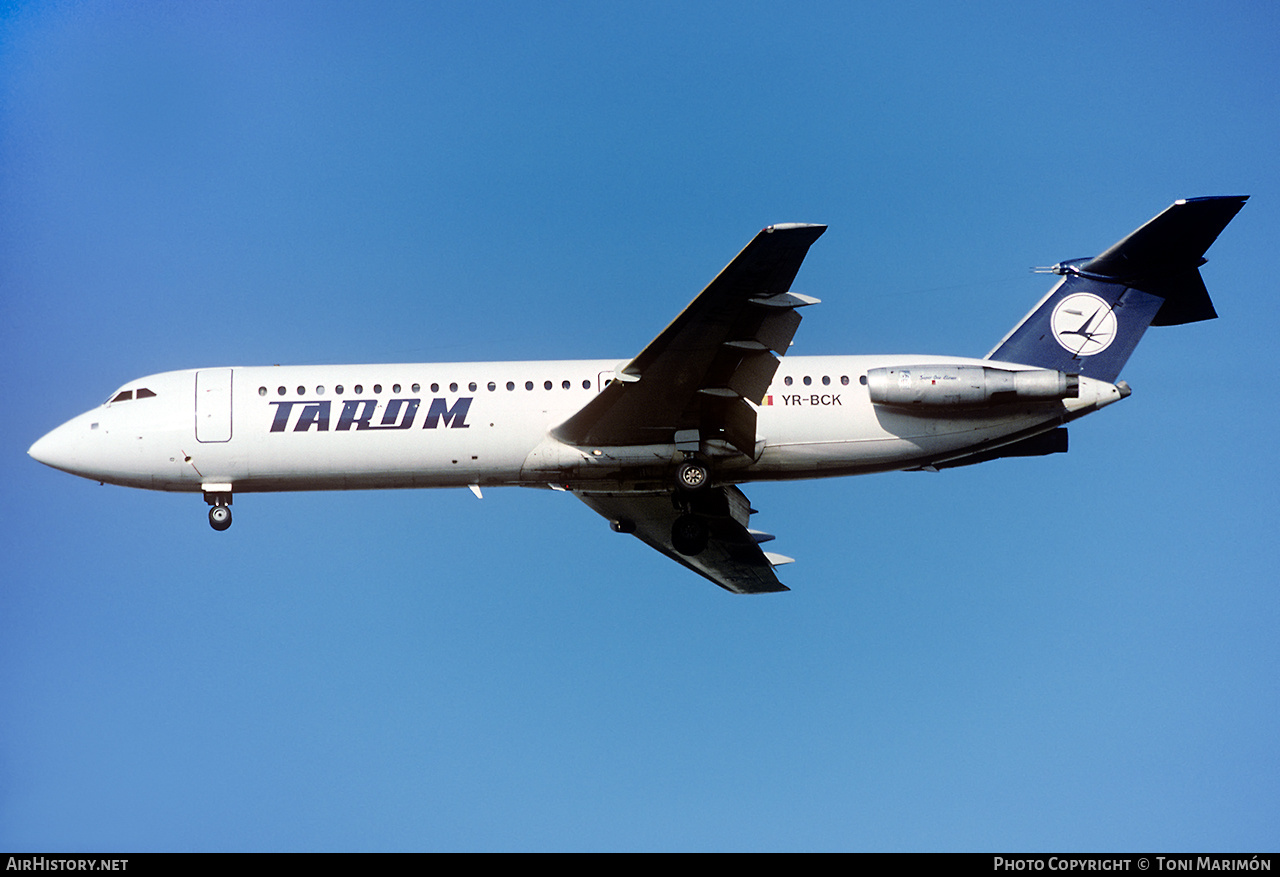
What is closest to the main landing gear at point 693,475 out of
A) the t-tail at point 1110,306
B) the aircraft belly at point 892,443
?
the aircraft belly at point 892,443

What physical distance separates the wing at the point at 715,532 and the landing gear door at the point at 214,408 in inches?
354

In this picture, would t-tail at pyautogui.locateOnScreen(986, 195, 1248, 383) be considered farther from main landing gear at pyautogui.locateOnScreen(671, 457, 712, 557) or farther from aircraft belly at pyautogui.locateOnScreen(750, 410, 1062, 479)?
main landing gear at pyautogui.locateOnScreen(671, 457, 712, 557)

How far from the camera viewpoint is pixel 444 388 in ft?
95.2

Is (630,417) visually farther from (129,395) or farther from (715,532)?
(129,395)

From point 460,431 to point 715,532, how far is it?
8195mm

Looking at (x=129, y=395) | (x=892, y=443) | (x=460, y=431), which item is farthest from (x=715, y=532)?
(x=129, y=395)

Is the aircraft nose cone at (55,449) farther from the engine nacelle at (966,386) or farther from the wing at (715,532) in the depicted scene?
the engine nacelle at (966,386)

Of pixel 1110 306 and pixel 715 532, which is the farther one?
pixel 715 532

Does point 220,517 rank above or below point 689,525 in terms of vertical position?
above

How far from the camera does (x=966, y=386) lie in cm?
2833

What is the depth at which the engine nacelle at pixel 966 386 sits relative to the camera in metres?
28.1
